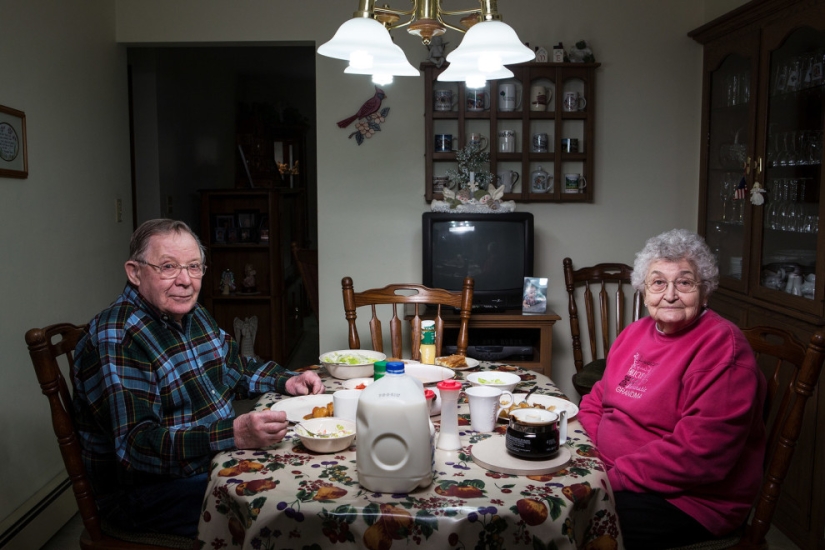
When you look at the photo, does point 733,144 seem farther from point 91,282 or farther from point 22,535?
point 22,535

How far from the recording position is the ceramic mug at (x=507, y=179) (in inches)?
137

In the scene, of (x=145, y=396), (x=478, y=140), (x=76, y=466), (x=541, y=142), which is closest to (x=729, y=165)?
(x=541, y=142)

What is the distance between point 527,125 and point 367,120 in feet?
2.56

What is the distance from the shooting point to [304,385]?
188 centimetres

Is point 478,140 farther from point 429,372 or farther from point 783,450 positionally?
point 783,450

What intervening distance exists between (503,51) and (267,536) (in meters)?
1.13

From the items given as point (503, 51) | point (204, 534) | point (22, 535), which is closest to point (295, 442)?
point (204, 534)

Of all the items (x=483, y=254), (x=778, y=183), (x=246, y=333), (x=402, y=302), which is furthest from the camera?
(x=246, y=333)

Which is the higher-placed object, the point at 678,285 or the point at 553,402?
the point at 678,285

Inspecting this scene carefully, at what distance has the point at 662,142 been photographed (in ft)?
11.7

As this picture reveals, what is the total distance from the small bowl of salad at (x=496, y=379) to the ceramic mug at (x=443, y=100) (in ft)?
5.77

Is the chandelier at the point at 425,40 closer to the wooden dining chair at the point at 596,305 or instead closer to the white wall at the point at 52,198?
the white wall at the point at 52,198

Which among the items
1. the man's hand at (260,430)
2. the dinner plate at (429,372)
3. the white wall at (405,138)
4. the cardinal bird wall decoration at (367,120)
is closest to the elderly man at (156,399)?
the man's hand at (260,430)

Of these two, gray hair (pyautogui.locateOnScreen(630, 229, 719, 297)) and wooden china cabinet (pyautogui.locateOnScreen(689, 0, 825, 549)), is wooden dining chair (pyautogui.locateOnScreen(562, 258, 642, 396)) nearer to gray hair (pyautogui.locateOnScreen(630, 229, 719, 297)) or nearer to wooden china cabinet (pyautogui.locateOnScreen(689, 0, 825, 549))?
wooden china cabinet (pyautogui.locateOnScreen(689, 0, 825, 549))
